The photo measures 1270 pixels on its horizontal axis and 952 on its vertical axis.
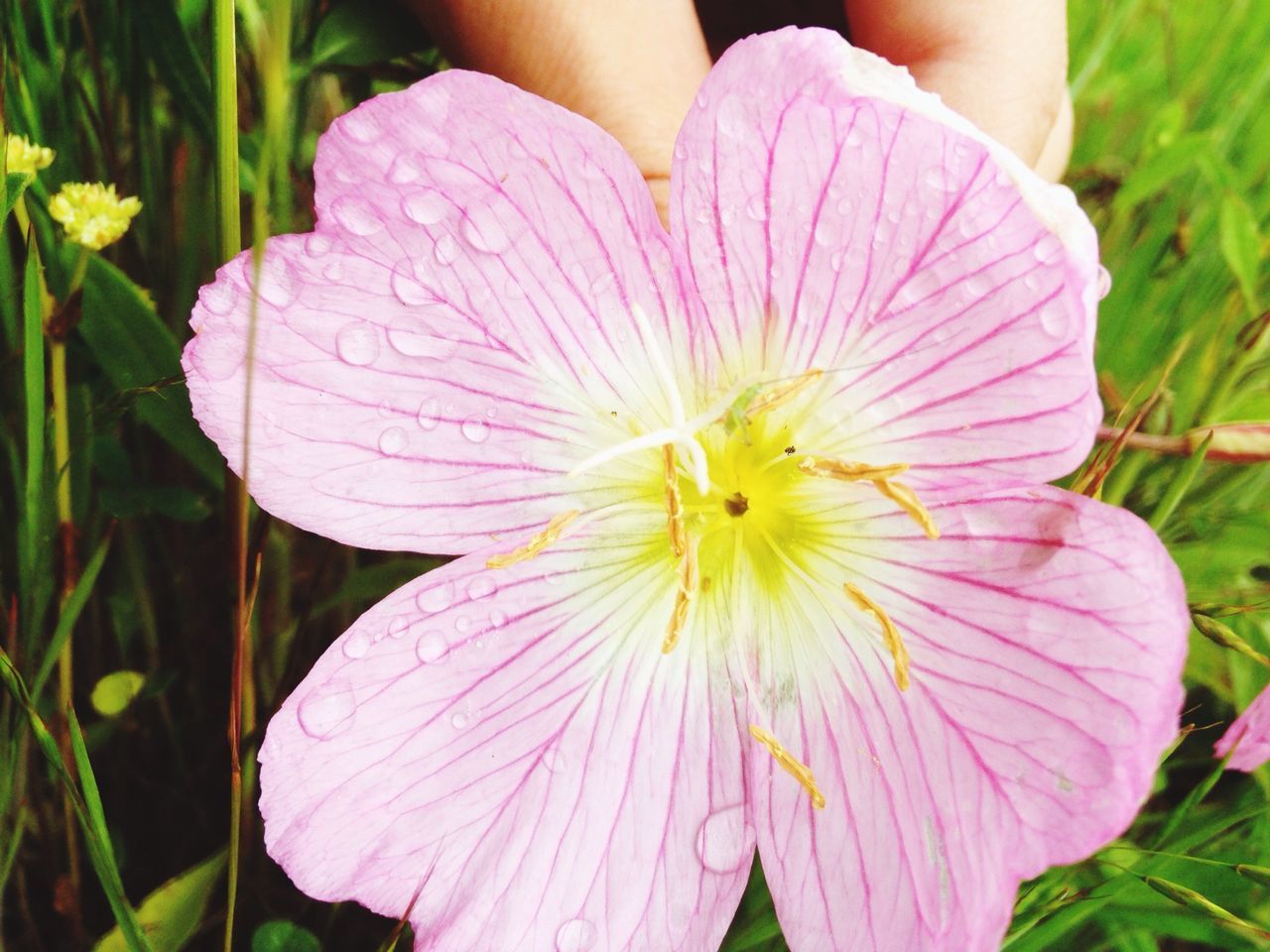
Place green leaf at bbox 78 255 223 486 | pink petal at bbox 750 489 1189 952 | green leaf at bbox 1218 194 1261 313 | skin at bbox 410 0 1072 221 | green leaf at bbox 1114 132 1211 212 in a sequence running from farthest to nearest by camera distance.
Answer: green leaf at bbox 1114 132 1211 212, green leaf at bbox 1218 194 1261 313, skin at bbox 410 0 1072 221, green leaf at bbox 78 255 223 486, pink petal at bbox 750 489 1189 952

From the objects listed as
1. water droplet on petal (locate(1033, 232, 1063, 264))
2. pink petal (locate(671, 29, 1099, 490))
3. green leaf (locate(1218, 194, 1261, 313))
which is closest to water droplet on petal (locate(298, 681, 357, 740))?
pink petal (locate(671, 29, 1099, 490))

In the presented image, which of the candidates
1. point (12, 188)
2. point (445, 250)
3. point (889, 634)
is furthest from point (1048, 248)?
point (12, 188)

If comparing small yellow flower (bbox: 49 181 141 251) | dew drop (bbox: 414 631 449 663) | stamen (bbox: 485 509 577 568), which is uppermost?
small yellow flower (bbox: 49 181 141 251)

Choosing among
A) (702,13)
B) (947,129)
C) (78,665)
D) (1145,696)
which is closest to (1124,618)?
(1145,696)

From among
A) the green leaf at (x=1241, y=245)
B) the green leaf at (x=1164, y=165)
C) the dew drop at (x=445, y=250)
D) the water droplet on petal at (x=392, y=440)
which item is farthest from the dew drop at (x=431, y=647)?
the green leaf at (x=1164, y=165)

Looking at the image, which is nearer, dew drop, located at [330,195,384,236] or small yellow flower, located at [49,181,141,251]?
dew drop, located at [330,195,384,236]

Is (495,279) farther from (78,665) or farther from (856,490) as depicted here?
(78,665)

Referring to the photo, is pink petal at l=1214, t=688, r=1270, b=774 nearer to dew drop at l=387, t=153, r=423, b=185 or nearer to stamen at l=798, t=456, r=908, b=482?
stamen at l=798, t=456, r=908, b=482
